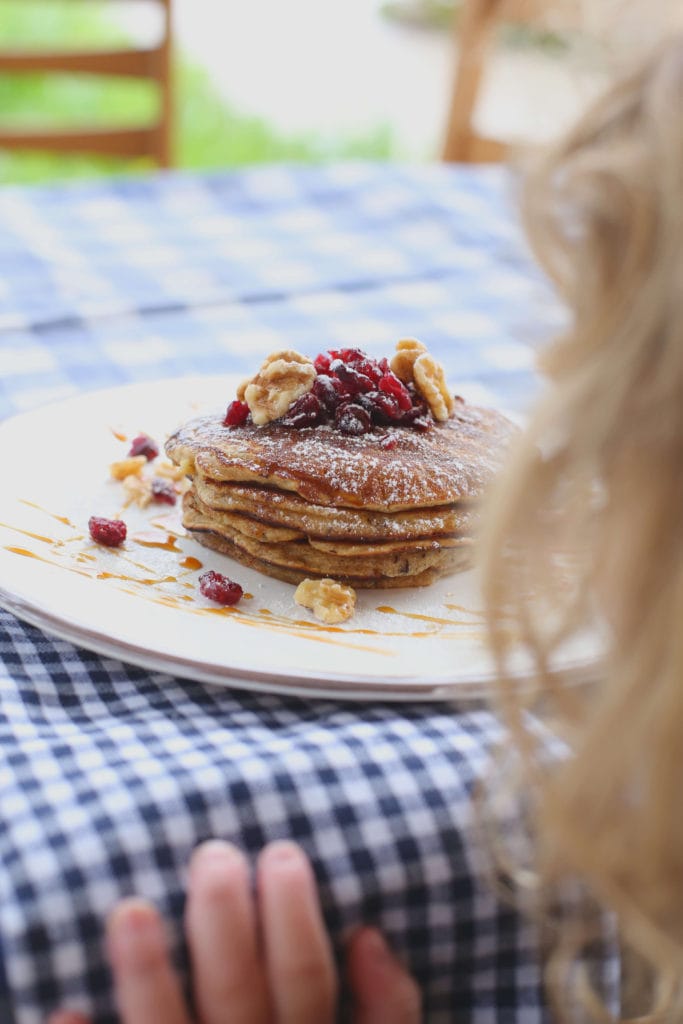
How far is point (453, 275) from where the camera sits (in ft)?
7.19

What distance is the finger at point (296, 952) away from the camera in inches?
28.5

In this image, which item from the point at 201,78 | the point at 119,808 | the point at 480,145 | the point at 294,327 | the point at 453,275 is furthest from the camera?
the point at 201,78

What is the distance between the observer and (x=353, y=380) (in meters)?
1.20

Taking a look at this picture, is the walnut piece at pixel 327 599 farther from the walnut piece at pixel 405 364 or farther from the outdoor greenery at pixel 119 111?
the outdoor greenery at pixel 119 111

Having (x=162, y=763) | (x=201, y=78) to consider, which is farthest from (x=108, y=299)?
(x=201, y=78)

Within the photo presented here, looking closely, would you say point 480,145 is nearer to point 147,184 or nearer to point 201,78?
point 147,184

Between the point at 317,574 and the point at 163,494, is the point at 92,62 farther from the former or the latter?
the point at 317,574

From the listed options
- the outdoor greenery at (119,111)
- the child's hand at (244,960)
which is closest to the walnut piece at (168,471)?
the child's hand at (244,960)

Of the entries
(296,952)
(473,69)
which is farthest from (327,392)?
(473,69)

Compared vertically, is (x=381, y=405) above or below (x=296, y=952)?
above

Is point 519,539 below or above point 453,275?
above

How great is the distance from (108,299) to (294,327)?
0.32 m

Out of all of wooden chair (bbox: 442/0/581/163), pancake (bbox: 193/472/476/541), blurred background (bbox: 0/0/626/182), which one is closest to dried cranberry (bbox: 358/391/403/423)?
pancake (bbox: 193/472/476/541)

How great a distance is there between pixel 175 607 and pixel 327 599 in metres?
0.15
